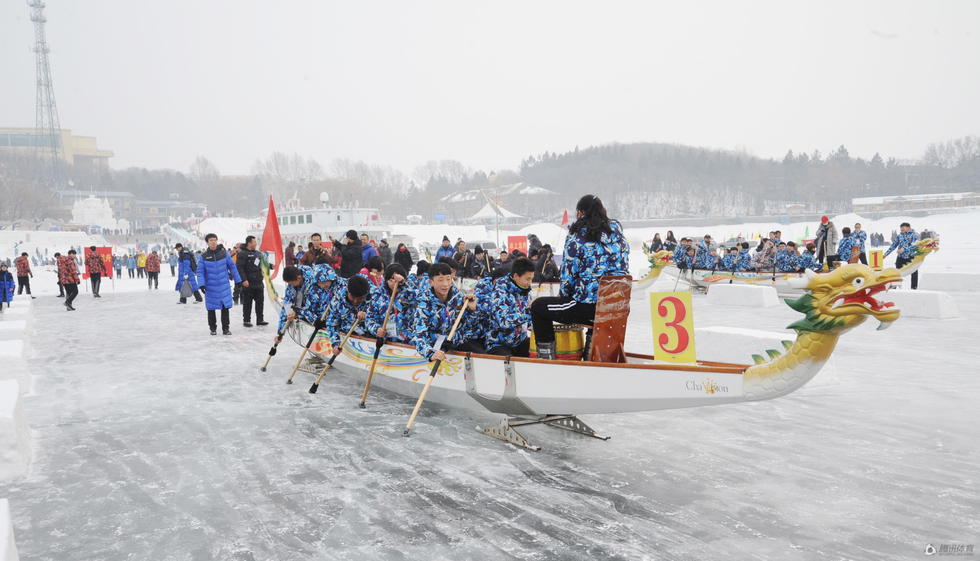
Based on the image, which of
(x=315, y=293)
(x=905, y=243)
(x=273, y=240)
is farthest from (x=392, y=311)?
(x=905, y=243)

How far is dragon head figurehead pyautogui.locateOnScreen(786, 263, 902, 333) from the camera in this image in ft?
11.7

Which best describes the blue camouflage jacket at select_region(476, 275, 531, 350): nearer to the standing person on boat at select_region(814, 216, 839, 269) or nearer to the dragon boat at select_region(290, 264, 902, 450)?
the dragon boat at select_region(290, 264, 902, 450)

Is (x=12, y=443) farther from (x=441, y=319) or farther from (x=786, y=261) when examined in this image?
(x=786, y=261)

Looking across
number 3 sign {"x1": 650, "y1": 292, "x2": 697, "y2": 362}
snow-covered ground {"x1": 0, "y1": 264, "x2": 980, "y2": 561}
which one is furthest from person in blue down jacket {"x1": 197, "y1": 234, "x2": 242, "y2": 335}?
number 3 sign {"x1": 650, "y1": 292, "x2": 697, "y2": 362}

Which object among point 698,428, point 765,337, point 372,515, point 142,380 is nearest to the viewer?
point 372,515

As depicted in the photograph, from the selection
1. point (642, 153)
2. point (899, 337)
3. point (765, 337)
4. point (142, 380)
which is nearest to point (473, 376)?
point (765, 337)

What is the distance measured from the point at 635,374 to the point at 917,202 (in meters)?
91.4

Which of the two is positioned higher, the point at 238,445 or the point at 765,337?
the point at 765,337

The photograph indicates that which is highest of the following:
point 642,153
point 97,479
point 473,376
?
point 642,153

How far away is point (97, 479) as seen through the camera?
15.7ft

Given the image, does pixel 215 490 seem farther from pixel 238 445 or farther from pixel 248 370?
pixel 248 370

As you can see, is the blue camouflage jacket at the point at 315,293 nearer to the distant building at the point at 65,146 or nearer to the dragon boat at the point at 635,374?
the dragon boat at the point at 635,374

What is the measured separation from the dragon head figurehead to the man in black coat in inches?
385

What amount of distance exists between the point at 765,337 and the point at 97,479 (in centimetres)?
672
